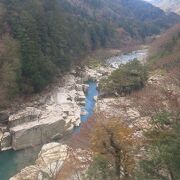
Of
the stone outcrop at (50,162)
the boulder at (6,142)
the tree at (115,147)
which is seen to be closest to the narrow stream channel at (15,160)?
the boulder at (6,142)

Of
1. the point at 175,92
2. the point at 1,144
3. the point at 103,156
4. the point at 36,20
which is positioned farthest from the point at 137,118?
the point at 36,20

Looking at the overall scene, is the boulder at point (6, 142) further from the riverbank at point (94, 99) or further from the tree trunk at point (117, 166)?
the tree trunk at point (117, 166)

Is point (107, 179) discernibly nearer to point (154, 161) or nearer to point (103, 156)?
point (103, 156)

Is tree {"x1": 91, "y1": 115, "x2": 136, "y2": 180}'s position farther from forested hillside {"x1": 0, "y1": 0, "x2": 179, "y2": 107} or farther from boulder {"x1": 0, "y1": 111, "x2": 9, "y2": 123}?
forested hillside {"x1": 0, "y1": 0, "x2": 179, "y2": 107}

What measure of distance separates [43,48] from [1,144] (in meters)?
15.7

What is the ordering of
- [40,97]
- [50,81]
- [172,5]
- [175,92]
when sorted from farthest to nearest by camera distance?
[172,5], [50,81], [40,97], [175,92]

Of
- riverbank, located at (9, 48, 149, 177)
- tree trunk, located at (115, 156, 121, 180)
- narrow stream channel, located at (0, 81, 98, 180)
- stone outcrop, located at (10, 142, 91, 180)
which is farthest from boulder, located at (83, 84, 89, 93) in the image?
tree trunk, located at (115, 156, 121, 180)

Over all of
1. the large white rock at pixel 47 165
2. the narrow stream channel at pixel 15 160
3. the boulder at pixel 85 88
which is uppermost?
the large white rock at pixel 47 165

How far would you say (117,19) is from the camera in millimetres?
99562

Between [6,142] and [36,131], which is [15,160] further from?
[36,131]

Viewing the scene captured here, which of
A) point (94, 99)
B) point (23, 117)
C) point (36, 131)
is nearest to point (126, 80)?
point (94, 99)

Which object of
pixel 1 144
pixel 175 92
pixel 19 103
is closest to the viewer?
pixel 175 92

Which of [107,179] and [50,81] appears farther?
[50,81]

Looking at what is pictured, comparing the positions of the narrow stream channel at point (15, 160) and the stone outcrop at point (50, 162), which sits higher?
the stone outcrop at point (50, 162)
